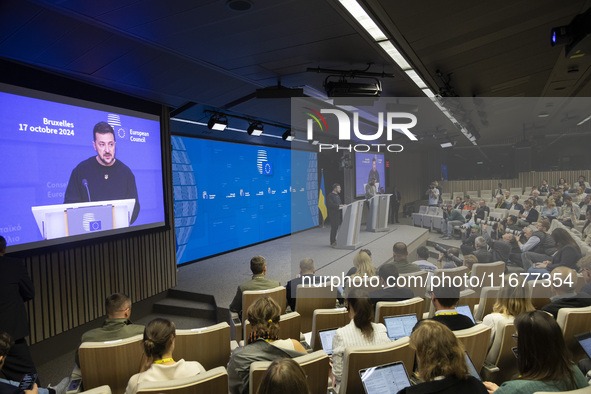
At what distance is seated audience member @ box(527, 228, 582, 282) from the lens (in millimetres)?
5492

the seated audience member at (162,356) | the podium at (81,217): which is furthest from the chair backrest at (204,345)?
the podium at (81,217)

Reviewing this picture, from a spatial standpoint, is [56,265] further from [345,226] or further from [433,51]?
[433,51]

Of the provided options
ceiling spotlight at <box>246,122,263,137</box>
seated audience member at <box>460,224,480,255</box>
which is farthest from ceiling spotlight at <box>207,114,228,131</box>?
seated audience member at <box>460,224,480,255</box>

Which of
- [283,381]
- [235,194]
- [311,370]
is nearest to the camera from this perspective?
[283,381]

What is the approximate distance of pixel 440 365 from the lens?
1709mm

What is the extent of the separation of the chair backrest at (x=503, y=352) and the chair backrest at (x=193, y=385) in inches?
75.0

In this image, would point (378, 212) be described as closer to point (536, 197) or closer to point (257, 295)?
point (536, 197)

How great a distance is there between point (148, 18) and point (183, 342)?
104 inches

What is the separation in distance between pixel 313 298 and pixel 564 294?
226cm

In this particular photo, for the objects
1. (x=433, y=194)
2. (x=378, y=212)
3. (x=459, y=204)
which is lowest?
(x=378, y=212)

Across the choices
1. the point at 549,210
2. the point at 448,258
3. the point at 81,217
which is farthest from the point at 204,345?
the point at 549,210

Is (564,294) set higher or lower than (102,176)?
lower

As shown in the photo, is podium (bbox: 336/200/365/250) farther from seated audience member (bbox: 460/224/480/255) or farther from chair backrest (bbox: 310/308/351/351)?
chair backrest (bbox: 310/308/351/351)

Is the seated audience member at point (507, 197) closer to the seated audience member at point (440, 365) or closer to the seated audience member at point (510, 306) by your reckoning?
the seated audience member at point (510, 306)
